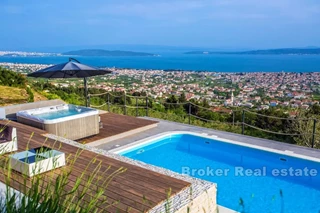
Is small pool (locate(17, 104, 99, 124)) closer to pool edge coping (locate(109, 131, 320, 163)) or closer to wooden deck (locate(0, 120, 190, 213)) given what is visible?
pool edge coping (locate(109, 131, 320, 163))

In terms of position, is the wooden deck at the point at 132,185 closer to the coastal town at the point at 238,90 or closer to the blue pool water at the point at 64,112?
the blue pool water at the point at 64,112

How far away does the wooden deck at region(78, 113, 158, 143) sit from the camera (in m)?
7.53

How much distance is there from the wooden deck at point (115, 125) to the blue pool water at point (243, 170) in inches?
32.0

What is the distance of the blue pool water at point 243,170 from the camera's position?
5152 millimetres

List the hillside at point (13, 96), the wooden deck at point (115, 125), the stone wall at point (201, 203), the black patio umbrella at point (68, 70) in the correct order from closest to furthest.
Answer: the stone wall at point (201, 203), the wooden deck at point (115, 125), the black patio umbrella at point (68, 70), the hillside at point (13, 96)

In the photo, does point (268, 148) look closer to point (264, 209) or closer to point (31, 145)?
point (264, 209)

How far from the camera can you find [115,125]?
8.48 m

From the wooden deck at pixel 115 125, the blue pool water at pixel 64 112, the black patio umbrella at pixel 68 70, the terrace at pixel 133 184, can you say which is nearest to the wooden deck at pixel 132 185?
the terrace at pixel 133 184

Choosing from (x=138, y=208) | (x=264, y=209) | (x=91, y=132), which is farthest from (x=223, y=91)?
(x=138, y=208)

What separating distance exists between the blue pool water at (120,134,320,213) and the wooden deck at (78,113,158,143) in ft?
2.67

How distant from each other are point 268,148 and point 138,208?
4.60 m

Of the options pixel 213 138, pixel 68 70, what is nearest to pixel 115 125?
pixel 68 70

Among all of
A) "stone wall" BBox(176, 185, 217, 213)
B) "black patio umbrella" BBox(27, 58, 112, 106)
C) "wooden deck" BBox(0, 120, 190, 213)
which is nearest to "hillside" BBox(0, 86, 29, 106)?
"black patio umbrella" BBox(27, 58, 112, 106)

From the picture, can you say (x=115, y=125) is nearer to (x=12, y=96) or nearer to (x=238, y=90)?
(x=12, y=96)
